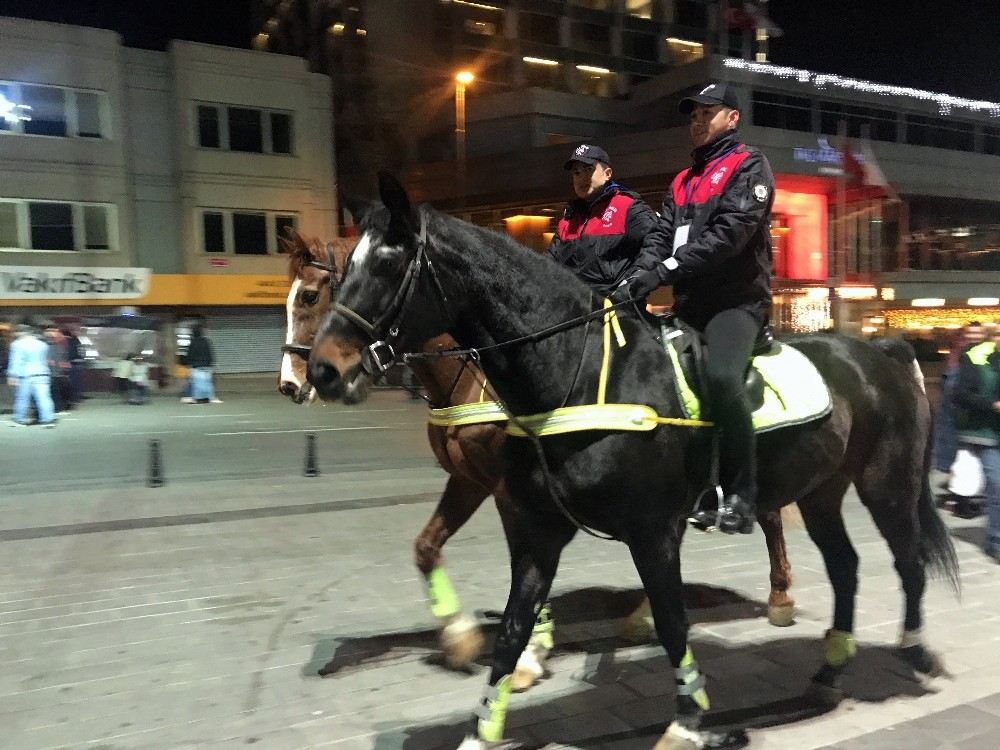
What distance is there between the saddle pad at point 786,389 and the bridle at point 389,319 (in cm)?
129

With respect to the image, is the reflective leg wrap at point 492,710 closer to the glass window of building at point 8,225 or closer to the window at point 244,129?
the glass window of building at point 8,225

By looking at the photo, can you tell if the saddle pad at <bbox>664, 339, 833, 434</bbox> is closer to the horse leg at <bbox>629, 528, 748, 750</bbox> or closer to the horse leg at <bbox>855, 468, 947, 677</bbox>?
the horse leg at <bbox>629, 528, 748, 750</bbox>

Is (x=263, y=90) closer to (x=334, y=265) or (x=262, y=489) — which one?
(x=262, y=489)

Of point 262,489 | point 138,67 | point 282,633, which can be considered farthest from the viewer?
point 138,67

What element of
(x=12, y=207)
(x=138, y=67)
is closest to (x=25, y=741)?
(x=12, y=207)

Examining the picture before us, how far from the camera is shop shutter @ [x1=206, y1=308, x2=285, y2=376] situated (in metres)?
30.5

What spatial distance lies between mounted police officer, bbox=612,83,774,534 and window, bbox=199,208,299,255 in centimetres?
2837

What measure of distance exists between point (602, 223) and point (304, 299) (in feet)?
6.33

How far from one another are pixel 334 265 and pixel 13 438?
1324 cm

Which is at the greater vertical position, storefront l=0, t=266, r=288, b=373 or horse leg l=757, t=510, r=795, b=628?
storefront l=0, t=266, r=288, b=373

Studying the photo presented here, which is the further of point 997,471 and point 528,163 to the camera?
point 528,163

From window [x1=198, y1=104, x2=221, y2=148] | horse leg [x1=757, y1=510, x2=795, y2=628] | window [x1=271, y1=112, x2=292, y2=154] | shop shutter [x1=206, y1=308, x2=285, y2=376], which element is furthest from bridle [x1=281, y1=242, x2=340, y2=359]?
window [x1=271, y1=112, x2=292, y2=154]

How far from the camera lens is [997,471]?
7.46m

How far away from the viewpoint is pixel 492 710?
3.50 metres
